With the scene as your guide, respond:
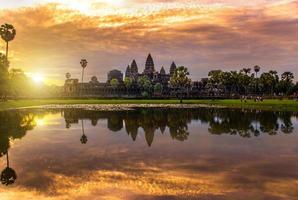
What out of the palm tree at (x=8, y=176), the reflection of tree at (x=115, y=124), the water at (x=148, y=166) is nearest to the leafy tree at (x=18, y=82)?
the reflection of tree at (x=115, y=124)

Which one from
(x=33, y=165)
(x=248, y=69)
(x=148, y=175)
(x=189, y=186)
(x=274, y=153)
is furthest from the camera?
(x=248, y=69)

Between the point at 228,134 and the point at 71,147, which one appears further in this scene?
the point at 228,134

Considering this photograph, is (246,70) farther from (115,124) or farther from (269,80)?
(115,124)

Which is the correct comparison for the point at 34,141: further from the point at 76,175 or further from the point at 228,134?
the point at 228,134

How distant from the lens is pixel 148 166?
16703 millimetres

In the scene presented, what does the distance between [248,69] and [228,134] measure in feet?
505

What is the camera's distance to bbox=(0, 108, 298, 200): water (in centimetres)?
1278

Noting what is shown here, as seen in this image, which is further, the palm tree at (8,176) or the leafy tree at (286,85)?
the leafy tree at (286,85)

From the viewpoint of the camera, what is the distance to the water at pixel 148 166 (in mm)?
12778

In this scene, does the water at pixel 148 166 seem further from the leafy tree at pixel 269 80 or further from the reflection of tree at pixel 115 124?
the leafy tree at pixel 269 80

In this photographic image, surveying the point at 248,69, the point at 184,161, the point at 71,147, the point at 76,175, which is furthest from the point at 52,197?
the point at 248,69

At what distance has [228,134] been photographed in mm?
28641

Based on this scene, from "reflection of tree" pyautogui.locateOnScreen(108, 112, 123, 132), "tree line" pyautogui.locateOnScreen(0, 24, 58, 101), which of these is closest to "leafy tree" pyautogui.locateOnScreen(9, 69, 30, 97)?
"tree line" pyautogui.locateOnScreen(0, 24, 58, 101)

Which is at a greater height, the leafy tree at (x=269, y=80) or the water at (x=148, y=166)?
the leafy tree at (x=269, y=80)
